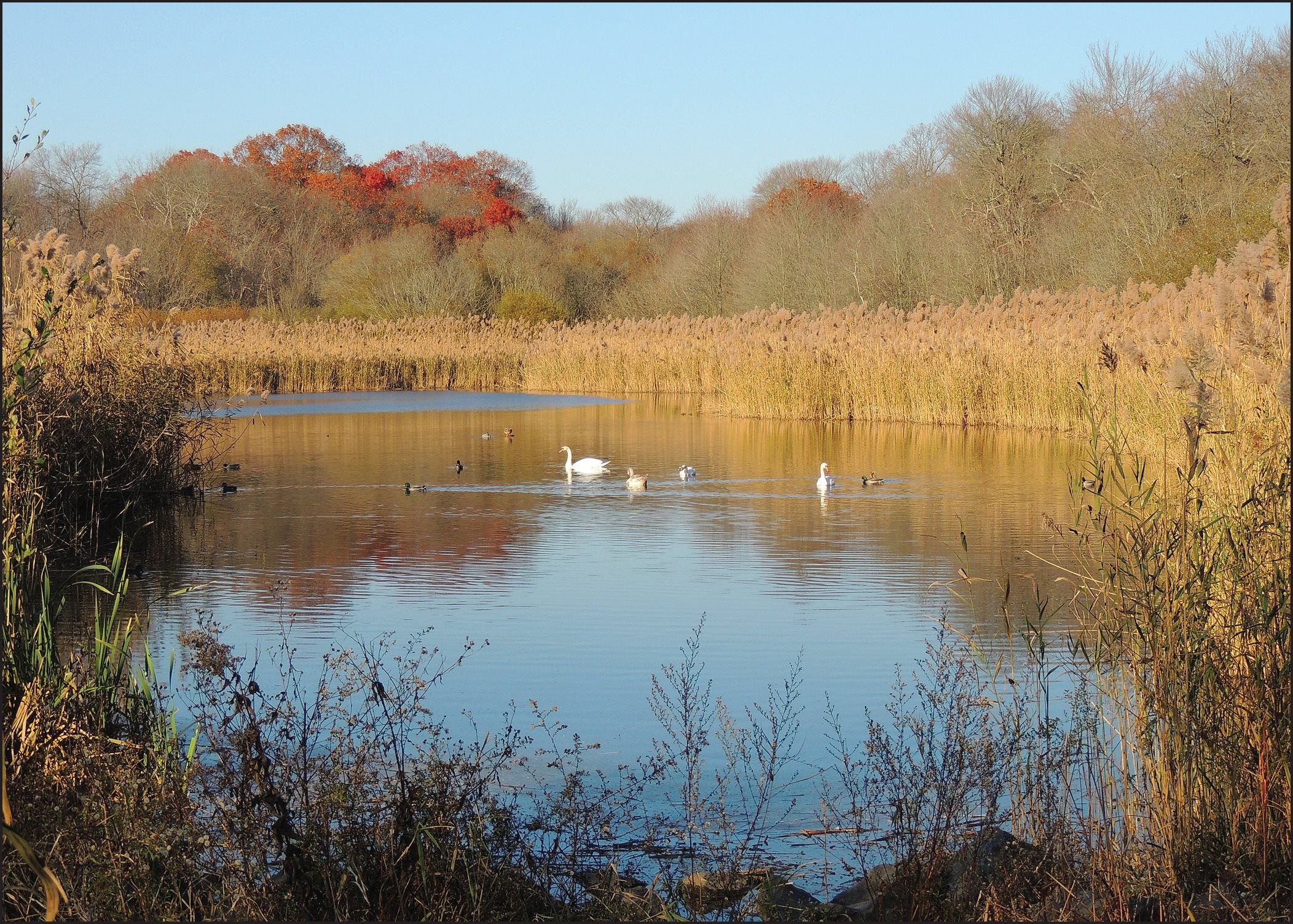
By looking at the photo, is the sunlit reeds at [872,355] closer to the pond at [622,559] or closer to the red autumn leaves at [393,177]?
the pond at [622,559]

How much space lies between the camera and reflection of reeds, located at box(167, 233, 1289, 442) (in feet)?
13.9

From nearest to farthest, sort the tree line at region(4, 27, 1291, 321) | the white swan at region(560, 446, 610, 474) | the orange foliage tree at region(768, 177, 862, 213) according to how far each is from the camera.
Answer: the white swan at region(560, 446, 610, 474) → the tree line at region(4, 27, 1291, 321) → the orange foliage tree at region(768, 177, 862, 213)

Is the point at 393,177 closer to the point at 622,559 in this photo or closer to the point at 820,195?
the point at 820,195

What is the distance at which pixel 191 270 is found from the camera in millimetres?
39750

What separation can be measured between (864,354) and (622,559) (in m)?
11.6

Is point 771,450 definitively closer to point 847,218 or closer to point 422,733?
point 422,733

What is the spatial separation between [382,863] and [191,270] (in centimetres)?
3907

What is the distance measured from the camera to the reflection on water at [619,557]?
5953 mm

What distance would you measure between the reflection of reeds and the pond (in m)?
1.18

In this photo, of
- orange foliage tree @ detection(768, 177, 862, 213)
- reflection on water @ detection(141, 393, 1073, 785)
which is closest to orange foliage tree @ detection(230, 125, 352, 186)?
orange foliage tree @ detection(768, 177, 862, 213)

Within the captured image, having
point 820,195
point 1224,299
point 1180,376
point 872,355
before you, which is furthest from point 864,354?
point 820,195

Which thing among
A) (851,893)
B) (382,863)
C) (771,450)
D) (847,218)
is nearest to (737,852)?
(851,893)

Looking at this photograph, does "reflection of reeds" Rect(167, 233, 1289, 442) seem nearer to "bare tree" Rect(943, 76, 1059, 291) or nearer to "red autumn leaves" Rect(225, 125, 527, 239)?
"bare tree" Rect(943, 76, 1059, 291)

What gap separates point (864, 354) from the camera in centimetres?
1986
